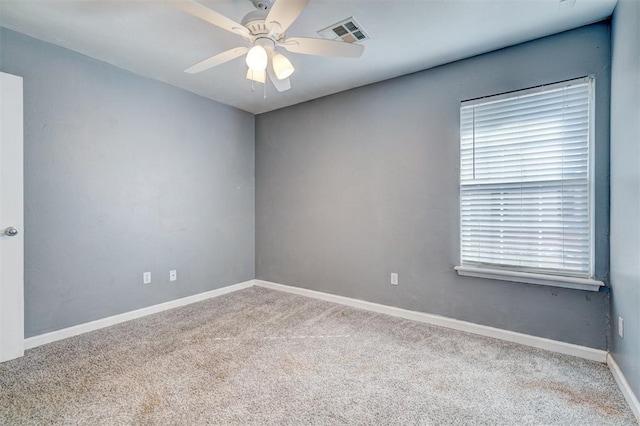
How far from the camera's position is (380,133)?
11.1 feet

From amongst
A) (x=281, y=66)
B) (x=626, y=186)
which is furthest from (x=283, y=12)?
(x=626, y=186)

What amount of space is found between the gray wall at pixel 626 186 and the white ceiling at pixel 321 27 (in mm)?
420

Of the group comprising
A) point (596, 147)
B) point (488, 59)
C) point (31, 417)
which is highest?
point (488, 59)

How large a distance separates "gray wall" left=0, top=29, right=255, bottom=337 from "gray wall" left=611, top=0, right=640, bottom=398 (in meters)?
3.82

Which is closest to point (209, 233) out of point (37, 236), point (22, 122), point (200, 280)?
point (200, 280)

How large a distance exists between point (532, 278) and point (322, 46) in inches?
93.9

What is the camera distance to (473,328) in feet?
9.23

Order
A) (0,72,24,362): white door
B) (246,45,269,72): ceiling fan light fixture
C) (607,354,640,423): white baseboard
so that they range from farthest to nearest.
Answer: (0,72,24,362): white door < (246,45,269,72): ceiling fan light fixture < (607,354,640,423): white baseboard

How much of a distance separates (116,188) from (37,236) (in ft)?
2.40

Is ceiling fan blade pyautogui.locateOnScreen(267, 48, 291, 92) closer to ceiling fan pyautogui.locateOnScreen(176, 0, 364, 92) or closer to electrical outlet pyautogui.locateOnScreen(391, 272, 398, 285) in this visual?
ceiling fan pyautogui.locateOnScreen(176, 0, 364, 92)

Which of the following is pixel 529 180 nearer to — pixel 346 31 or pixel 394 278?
pixel 394 278

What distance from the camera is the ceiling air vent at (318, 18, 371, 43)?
229 cm

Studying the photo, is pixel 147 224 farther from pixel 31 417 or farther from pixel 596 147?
pixel 596 147

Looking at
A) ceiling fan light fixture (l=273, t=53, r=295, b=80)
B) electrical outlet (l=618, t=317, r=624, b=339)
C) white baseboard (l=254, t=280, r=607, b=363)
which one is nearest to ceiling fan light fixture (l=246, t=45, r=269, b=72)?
ceiling fan light fixture (l=273, t=53, r=295, b=80)
